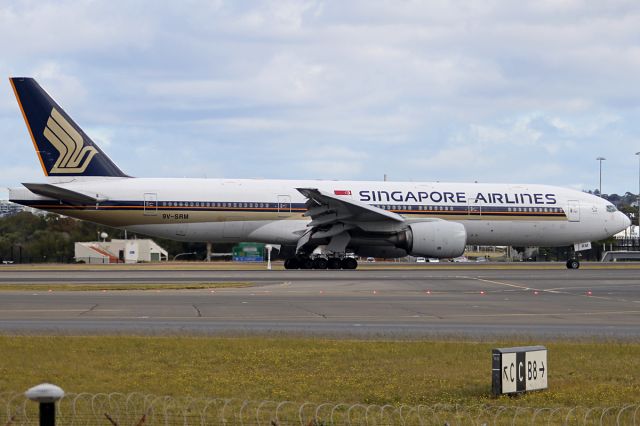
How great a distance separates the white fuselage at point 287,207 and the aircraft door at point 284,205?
48 millimetres

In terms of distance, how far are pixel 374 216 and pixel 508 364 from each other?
30679mm

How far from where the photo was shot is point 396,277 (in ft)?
119

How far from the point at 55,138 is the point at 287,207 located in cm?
1134

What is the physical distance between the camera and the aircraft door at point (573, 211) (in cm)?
4675

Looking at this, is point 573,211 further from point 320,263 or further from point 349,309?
point 349,309

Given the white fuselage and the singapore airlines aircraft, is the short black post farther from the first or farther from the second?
the white fuselage

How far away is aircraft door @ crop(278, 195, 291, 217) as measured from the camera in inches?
1676

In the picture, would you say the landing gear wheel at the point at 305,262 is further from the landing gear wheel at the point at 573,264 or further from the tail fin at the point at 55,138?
the landing gear wheel at the point at 573,264

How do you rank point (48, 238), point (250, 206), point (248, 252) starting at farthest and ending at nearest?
point (48, 238) < point (248, 252) < point (250, 206)

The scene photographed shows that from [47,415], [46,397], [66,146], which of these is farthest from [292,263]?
[46,397]

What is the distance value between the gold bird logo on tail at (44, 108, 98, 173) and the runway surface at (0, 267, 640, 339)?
9.50 m

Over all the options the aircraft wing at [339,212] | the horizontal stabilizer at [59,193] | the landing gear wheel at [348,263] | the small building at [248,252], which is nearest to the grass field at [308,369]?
the horizontal stabilizer at [59,193]

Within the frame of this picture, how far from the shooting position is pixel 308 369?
12656 mm

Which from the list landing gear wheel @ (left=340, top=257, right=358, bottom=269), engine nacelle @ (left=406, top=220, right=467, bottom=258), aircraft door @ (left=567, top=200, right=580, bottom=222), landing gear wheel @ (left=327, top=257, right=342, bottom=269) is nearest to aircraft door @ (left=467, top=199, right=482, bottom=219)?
engine nacelle @ (left=406, top=220, right=467, bottom=258)
